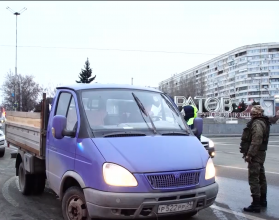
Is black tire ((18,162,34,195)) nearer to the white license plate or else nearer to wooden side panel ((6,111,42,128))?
wooden side panel ((6,111,42,128))

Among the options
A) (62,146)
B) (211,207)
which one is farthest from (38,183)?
(211,207)

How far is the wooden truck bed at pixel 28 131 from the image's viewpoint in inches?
225

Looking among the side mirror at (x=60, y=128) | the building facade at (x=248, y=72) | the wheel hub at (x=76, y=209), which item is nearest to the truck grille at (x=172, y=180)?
the wheel hub at (x=76, y=209)

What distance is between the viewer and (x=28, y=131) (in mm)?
6480

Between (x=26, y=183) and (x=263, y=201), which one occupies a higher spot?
(x=26, y=183)

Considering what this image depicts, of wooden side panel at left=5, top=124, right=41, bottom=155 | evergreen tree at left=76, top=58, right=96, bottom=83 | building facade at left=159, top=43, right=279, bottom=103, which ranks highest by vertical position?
building facade at left=159, top=43, right=279, bottom=103

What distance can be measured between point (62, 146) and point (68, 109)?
582 millimetres

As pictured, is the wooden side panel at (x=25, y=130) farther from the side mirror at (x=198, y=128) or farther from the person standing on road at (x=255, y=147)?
the person standing on road at (x=255, y=147)

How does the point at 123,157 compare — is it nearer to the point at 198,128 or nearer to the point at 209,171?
the point at 209,171

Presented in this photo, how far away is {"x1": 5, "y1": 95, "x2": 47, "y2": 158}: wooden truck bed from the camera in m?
5.72

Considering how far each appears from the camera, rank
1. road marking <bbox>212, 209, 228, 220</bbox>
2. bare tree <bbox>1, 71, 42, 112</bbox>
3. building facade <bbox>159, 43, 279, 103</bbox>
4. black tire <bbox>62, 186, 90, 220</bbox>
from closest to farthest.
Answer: black tire <bbox>62, 186, 90, 220</bbox> → road marking <bbox>212, 209, 228, 220</bbox> → bare tree <bbox>1, 71, 42, 112</bbox> → building facade <bbox>159, 43, 279, 103</bbox>

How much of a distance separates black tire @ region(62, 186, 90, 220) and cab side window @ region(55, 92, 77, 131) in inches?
33.1

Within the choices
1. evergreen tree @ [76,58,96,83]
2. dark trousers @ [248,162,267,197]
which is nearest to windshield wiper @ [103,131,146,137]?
dark trousers @ [248,162,267,197]

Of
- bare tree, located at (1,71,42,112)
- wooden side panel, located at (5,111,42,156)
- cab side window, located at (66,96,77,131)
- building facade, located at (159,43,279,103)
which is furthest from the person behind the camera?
building facade, located at (159,43,279,103)
